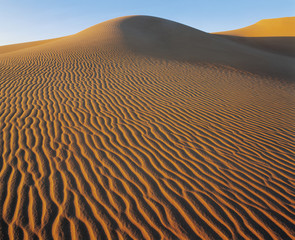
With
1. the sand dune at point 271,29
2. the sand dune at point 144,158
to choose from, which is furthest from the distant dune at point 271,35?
the sand dune at point 144,158

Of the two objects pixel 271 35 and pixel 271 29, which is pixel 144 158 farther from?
pixel 271 29

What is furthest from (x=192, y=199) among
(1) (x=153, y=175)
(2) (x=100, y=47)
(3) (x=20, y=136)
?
(2) (x=100, y=47)

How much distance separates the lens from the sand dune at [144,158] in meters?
2.67

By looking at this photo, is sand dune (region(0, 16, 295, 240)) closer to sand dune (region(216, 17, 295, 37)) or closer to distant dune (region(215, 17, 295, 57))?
distant dune (region(215, 17, 295, 57))

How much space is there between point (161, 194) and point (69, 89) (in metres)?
6.02

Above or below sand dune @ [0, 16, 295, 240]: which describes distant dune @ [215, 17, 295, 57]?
above

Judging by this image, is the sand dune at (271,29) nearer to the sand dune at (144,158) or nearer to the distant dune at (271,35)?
the distant dune at (271,35)

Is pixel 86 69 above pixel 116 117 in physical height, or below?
above

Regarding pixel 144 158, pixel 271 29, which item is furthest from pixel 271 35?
pixel 144 158

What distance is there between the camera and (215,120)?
18.9 ft

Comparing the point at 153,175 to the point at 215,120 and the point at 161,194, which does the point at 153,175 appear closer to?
the point at 161,194

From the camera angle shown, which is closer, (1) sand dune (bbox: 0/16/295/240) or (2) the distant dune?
(1) sand dune (bbox: 0/16/295/240)

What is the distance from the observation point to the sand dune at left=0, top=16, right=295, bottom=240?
8.77 feet

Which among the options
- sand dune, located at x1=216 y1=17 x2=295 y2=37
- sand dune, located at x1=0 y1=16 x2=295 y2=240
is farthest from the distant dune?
sand dune, located at x1=0 y1=16 x2=295 y2=240
